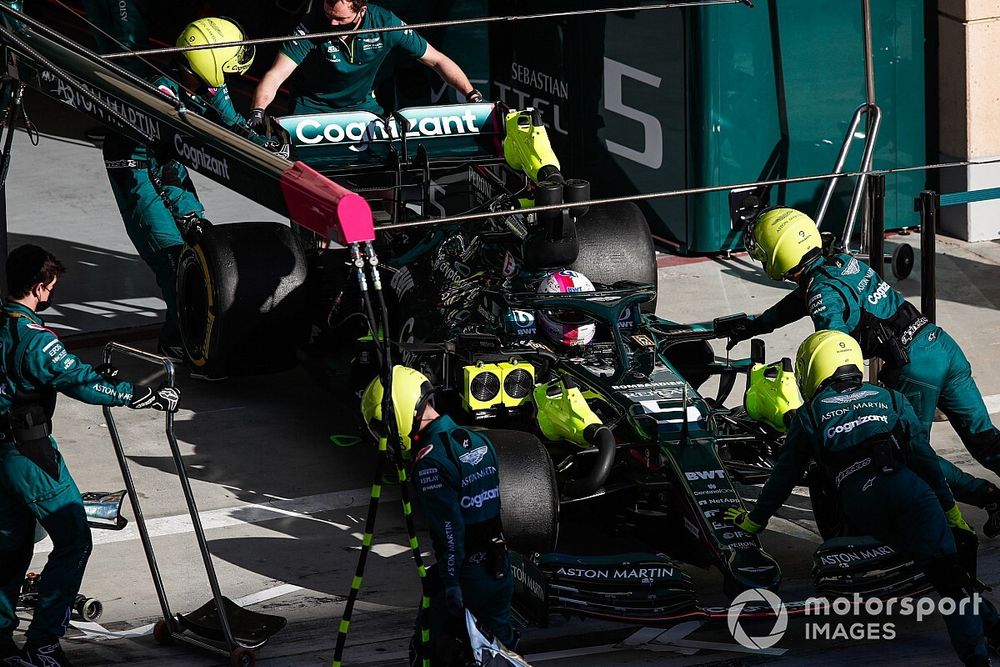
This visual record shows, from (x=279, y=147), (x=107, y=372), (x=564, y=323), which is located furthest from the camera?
(x=279, y=147)

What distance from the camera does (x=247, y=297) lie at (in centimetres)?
947

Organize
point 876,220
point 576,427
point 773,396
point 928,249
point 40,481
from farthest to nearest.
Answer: point 928,249
point 876,220
point 773,396
point 576,427
point 40,481

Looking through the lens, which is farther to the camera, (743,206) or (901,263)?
(743,206)

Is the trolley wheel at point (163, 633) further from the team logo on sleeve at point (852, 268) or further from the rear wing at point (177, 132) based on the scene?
the team logo on sleeve at point (852, 268)

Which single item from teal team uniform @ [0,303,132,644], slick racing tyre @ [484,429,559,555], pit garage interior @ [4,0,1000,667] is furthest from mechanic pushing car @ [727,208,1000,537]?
teal team uniform @ [0,303,132,644]

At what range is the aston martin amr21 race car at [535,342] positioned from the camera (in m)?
6.94

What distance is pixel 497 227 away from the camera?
9.23 meters

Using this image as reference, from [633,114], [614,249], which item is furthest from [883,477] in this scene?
[633,114]

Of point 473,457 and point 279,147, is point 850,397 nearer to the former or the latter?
point 473,457

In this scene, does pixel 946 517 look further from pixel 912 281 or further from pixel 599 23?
pixel 599 23

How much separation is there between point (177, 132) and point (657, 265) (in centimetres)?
562

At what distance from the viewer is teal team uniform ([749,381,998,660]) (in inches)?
258

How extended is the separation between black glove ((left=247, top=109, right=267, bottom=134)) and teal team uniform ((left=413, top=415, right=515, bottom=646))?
3.89 metres

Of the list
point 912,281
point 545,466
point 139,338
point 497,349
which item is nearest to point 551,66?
point 912,281
